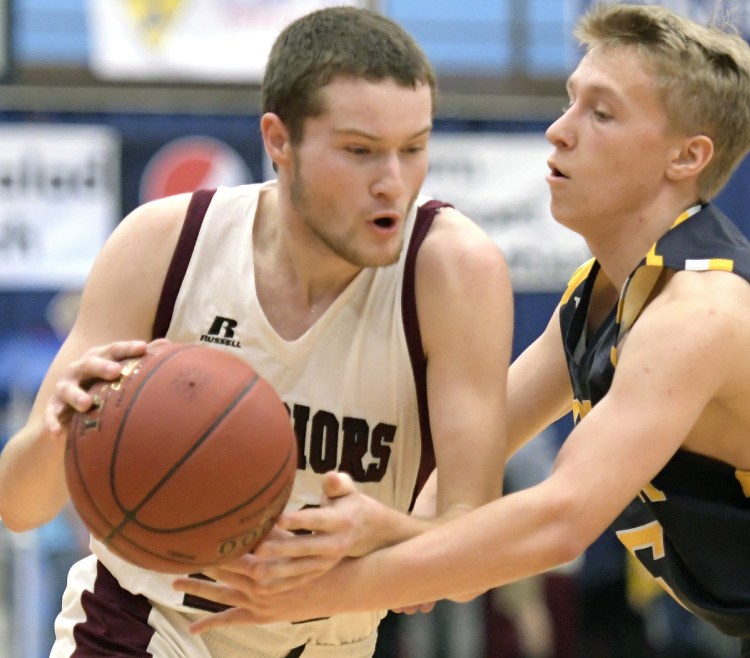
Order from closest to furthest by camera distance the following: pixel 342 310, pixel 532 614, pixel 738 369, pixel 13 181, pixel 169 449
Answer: pixel 169 449 < pixel 738 369 < pixel 342 310 < pixel 532 614 < pixel 13 181

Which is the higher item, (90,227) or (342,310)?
(342,310)

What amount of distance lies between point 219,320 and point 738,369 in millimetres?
1311

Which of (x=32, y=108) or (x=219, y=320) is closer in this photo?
(x=219, y=320)

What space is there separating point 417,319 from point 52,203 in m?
6.36

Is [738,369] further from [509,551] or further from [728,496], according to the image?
[509,551]

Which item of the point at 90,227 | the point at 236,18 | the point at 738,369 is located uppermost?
the point at 738,369

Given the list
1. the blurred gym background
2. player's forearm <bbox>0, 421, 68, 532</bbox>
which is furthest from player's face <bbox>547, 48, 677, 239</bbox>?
the blurred gym background

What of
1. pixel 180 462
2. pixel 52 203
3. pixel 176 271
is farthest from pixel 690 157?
pixel 52 203

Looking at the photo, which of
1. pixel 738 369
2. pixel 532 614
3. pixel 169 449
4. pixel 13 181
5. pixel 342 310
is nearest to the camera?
pixel 169 449

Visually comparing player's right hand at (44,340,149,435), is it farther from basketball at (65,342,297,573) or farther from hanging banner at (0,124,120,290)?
hanging banner at (0,124,120,290)

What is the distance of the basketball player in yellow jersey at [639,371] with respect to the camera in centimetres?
296

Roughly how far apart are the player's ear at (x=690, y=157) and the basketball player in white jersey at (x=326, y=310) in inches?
19.5

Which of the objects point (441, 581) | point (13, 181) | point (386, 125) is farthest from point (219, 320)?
point (13, 181)

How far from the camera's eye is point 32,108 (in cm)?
938
